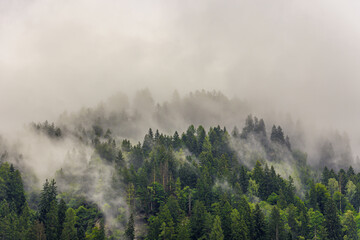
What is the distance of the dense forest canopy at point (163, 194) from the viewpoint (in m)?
108

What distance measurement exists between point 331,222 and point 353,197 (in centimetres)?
3958

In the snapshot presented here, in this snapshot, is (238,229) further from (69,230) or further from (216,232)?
(69,230)

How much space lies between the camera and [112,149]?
545 ft

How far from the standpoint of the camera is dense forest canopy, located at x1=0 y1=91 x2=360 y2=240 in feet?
354

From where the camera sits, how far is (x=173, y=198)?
121688 millimetres

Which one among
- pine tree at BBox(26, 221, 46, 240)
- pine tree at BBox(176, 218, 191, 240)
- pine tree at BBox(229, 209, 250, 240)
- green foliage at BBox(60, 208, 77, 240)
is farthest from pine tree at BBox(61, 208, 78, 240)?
pine tree at BBox(229, 209, 250, 240)

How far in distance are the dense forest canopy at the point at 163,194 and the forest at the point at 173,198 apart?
35 cm

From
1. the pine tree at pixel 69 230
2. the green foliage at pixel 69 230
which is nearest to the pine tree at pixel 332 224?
the pine tree at pixel 69 230

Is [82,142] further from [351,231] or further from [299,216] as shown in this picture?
[351,231]

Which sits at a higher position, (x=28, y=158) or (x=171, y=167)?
(x=28, y=158)

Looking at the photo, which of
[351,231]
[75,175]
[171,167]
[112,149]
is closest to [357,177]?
[351,231]

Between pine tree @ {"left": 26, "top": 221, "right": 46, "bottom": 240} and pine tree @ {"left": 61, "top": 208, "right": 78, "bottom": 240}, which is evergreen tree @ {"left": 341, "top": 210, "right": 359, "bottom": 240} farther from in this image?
pine tree @ {"left": 26, "top": 221, "right": 46, "bottom": 240}

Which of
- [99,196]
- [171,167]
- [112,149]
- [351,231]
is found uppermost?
[112,149]

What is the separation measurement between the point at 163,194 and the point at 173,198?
525 inches
